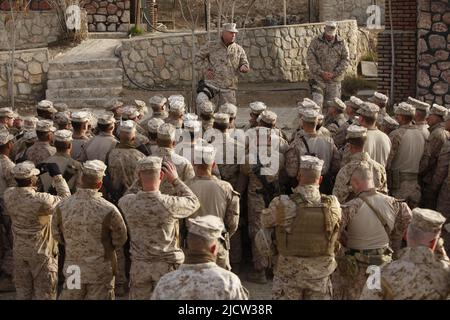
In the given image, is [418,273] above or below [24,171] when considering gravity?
below

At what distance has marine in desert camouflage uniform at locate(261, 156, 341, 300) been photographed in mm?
6562

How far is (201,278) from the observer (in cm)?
508

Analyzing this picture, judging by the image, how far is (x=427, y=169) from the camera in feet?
32.2

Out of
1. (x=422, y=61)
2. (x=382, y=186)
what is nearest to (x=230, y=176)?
(x=382, y=186)

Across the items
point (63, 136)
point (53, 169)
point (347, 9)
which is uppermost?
point (347, 9)

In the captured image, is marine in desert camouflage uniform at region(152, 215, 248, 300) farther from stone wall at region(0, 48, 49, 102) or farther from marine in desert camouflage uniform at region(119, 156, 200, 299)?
stone wall at region(0, 48, 49, 102)

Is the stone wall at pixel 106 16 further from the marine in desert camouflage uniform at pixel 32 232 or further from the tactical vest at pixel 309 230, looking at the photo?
the tactical vest at pixel 309 230

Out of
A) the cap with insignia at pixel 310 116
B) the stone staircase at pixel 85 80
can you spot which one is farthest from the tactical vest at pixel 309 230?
the stone staircase at pixel 85 80

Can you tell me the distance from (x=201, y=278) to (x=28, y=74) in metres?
13.4

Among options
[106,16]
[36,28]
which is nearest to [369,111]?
[36,28]

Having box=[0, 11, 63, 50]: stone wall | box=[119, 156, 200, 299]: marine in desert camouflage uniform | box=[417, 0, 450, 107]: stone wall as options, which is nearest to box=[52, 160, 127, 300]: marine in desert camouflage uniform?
box=[119, 156, 200, 299]: marine in desert camouflage uniform

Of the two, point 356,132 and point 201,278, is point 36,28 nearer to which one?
point 356,132

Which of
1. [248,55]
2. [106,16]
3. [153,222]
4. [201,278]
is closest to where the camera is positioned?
[201,278]

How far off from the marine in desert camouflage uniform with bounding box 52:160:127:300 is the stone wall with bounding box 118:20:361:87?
438 inches
